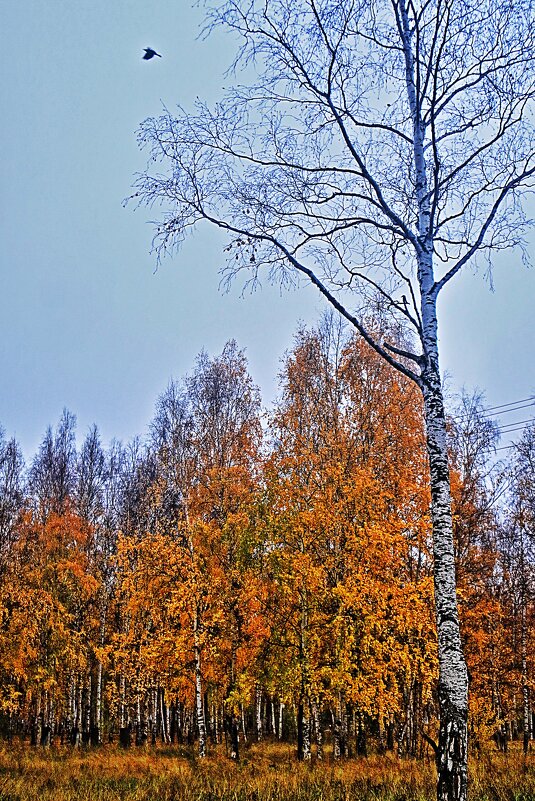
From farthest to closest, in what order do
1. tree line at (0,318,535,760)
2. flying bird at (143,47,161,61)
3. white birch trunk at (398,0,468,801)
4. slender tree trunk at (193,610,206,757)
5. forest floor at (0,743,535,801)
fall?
slender tree trunk at (193,610,206,757), tree line at (0,318,535,760), forest floor at (0,743,535,801), flying bird at (143,47,161,61), white birch trunk at (398,0,468,801)

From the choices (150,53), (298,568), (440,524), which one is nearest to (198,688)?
(298,568)

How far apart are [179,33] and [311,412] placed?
1516 cm

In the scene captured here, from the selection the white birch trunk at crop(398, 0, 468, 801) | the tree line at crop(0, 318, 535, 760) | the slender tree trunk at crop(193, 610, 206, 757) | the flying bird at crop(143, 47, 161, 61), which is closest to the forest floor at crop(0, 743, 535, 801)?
the slender tree trunk at crop(193, 610, 206, 757)

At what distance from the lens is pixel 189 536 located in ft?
62.0

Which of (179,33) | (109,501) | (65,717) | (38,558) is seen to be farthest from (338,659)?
(65,717)

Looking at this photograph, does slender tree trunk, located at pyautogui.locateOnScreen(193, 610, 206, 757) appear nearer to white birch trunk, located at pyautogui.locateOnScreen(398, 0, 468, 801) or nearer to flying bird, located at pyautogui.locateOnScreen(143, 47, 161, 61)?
white birch trunk, located at pyautogui.locateOnScreen(398, 0, 468, 801)

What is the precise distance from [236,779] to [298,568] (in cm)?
493

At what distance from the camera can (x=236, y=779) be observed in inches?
492

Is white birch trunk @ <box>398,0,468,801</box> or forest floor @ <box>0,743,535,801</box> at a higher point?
white birch trunk @ <box>398,0,468,801</box>

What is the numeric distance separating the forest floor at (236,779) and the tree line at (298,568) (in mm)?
1599

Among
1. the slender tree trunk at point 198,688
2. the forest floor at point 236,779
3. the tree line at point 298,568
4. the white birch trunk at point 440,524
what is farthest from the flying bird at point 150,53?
the slender tree trunk at point 198,688

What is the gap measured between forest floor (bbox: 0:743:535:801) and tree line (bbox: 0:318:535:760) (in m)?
1.60

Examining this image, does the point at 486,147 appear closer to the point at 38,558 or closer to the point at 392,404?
the point at 392,404

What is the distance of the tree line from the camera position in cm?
1569
